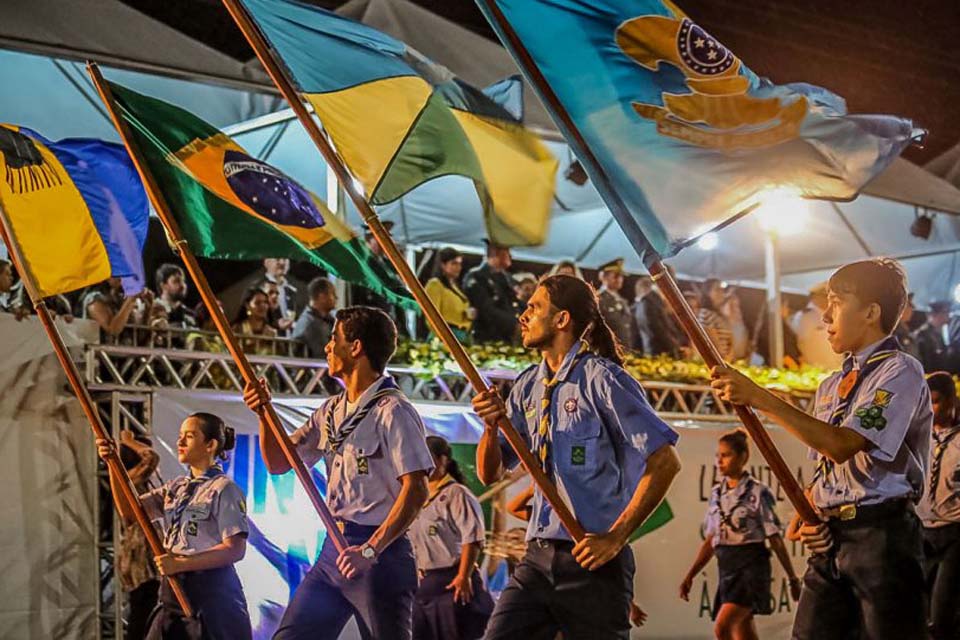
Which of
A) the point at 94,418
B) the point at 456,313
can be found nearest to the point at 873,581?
the point at 94,418

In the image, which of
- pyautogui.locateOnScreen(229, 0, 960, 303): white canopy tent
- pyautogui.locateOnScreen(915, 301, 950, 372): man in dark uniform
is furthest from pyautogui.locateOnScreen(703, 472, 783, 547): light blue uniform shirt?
pyautogui.locateOnScreen(915, 301, 950, 372): man in dark uniform

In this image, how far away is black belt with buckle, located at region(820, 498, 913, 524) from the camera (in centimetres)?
495

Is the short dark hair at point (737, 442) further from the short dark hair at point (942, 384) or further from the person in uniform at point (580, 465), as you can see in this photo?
the person in uniform at point (580, 465)

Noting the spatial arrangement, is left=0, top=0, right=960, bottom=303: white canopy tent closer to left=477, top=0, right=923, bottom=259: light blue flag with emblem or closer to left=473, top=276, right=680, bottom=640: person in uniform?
left=477, top=0, right=923, bottom=259: light blue flag with emblem

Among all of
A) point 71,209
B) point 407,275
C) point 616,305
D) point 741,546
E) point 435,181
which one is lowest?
point 741,546

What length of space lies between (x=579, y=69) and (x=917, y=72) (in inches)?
846

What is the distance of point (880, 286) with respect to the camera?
513cm

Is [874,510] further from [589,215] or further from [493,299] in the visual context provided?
[589,215]

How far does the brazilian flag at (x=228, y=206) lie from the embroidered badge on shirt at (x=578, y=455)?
2.21m

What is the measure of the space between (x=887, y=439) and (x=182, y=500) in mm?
3804

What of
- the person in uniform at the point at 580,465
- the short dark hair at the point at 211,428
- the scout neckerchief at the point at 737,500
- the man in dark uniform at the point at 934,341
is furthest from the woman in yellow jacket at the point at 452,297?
the man in dark uniform at the point at 934,341

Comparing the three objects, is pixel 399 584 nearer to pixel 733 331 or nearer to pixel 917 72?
pixel 733 331

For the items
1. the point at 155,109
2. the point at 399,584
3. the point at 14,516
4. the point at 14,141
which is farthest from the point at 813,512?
the point at 14,516

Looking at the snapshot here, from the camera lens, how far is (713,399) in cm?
1434
